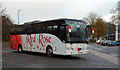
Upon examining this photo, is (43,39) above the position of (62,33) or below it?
below

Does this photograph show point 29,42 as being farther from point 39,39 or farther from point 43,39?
point 43,39

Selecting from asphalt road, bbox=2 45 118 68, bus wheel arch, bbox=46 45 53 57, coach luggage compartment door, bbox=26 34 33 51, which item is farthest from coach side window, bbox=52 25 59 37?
coach luggage compartment door, bbox=26 34 33 51

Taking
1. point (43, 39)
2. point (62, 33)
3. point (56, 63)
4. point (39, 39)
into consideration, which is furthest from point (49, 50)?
point (56, 63)

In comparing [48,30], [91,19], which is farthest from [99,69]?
[91,19]

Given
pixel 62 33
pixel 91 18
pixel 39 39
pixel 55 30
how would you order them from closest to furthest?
pixel 62 33 → pixel 55 30 → pixel 39 39 → pixel 91 18

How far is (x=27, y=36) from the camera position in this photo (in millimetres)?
19391

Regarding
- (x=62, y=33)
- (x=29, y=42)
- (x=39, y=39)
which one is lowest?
(x=29, y=42)

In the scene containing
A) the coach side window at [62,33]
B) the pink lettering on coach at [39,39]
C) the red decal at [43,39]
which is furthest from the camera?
the pink lettering on coach at [39,39]

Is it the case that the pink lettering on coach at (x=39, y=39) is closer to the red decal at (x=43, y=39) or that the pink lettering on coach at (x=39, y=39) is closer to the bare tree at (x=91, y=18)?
the red decal at (x=43, y=39)

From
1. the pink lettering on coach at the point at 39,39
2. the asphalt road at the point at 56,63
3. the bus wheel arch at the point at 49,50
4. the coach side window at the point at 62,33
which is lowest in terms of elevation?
the asphalt road at the point at 56,63

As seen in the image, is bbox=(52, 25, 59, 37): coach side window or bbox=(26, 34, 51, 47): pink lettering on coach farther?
bbox=(26, 34, 51, 47): pink lettering on coach

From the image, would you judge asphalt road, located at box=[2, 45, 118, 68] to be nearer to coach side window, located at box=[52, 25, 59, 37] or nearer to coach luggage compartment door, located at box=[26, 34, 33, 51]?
coach side window, located at box=[52, 25, 59, 37]

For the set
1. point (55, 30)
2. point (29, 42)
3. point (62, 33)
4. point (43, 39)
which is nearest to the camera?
point (62, 33)

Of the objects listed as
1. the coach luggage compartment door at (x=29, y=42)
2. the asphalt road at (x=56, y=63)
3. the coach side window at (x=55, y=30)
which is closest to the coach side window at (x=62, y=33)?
the coach side window at (x=55, y=30)
